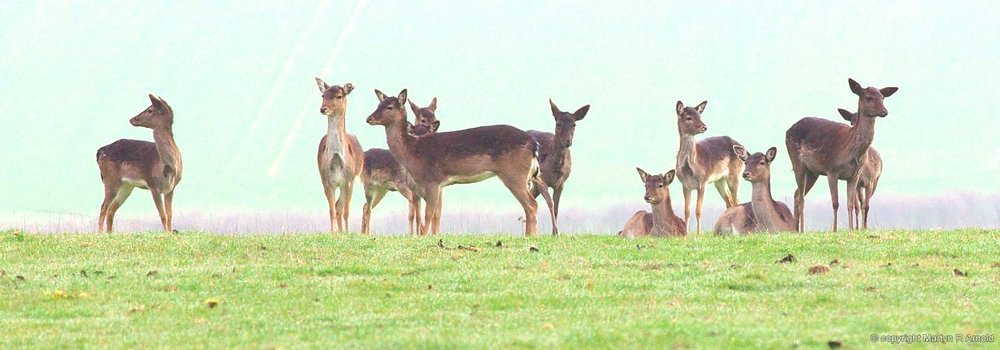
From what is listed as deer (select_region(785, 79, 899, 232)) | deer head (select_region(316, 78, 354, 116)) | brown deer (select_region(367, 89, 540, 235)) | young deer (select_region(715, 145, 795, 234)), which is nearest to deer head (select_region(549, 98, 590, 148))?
brown deer (select_region(367, 89, 540, 235))

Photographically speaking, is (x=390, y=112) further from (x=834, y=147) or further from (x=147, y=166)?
(x=834, y=147)

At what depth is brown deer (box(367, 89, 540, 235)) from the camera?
76.5 ft

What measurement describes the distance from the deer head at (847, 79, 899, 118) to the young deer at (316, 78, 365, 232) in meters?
8.81

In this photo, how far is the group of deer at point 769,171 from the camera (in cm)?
2511

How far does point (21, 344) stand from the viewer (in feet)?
42.4

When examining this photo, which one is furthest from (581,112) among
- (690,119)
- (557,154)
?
(690,119)

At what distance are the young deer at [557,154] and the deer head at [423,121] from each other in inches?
81.7

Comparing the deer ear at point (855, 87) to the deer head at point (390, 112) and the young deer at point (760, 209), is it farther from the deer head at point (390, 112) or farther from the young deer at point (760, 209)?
the deer head at point (390, 112)

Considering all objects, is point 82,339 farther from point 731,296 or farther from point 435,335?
point 731,296

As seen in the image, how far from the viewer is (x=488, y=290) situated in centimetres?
1577

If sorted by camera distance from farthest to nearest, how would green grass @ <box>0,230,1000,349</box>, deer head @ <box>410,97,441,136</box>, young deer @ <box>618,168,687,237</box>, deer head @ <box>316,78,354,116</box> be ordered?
deer head @ <box>410,97,441,136</box>, deer head @ <box>316,78,354,116</box>, young deer @ <box>618,168,687,237</box>, green grass @ <box>0,230,1000,349</box>

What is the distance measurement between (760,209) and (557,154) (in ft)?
12.1

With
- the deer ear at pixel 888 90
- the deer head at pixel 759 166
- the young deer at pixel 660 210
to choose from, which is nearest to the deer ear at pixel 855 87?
the deer ear at pixel 888 90

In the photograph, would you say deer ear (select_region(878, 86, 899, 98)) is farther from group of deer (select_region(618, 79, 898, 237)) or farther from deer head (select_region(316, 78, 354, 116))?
deer head (select_region(316, 78, 354, 116))
